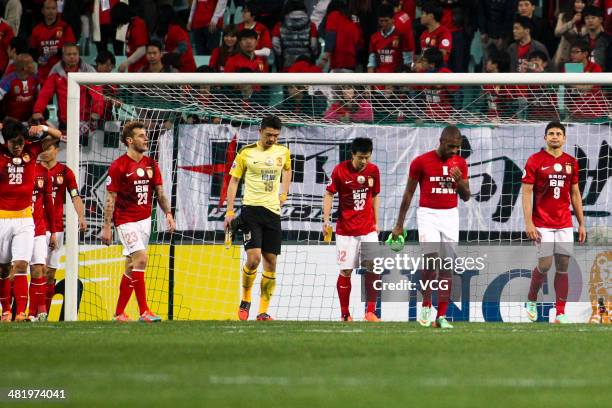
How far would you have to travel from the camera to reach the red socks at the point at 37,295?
43.9ft

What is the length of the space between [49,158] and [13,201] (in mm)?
1248

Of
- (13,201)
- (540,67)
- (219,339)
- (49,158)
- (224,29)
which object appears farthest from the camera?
(224,29)

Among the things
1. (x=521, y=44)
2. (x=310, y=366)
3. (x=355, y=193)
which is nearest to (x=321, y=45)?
(x=521, y=44)

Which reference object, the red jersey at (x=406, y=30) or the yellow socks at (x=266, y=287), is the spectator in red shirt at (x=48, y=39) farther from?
the yellow socks at (x=266, y=287)

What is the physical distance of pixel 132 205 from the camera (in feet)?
43.1

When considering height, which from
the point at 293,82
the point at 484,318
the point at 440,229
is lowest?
the point at 484,318

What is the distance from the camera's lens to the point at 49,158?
46.3 ft

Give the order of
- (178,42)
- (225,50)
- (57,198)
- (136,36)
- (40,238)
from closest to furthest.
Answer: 1. (40,238)
2. (57,198)
3. (225,50)
4. (178,42)
5. (136,36)

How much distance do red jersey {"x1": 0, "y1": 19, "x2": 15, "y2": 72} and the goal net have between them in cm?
423

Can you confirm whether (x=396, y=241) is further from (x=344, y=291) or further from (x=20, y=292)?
(x=20, y=292)

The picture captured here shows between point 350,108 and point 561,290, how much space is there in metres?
3.74

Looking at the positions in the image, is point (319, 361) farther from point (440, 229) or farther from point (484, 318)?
point (484, 318)

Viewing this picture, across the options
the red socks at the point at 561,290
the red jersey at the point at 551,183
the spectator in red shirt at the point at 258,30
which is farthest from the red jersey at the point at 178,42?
the red socks at the point at 561,290

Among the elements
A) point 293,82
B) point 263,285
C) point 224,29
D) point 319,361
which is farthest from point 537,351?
point 224,29
